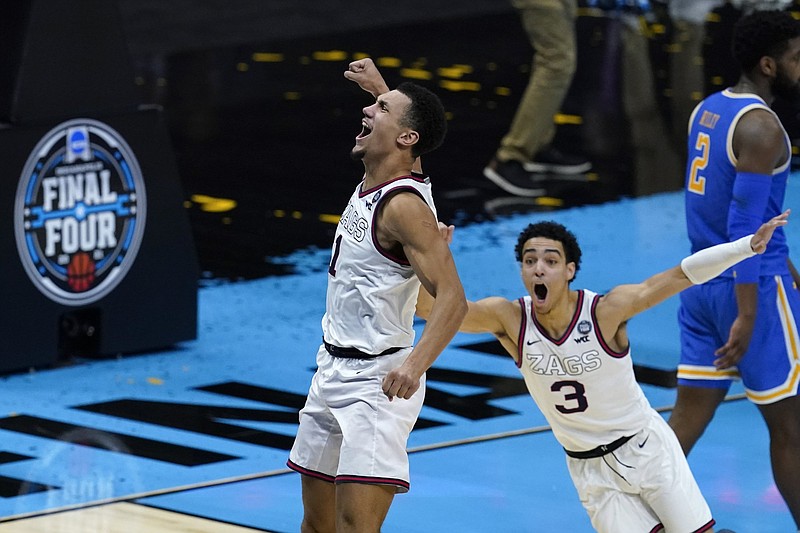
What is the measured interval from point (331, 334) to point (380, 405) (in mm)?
286

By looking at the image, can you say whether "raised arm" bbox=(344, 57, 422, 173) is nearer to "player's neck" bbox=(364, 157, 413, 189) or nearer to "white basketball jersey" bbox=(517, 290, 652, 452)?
"player's neck" bbox=(364, 157, 413, 189)

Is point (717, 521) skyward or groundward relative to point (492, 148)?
groundward

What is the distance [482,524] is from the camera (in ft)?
22.0

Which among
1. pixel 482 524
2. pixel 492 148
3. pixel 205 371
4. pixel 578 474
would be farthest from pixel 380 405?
pixel 492 148

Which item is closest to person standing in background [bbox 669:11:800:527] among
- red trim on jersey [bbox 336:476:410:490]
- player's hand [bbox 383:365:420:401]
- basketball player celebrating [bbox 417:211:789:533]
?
basketball player celebrating [bbox 417:211:789:533]

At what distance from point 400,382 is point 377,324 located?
345 mm

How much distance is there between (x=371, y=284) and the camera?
210 inches

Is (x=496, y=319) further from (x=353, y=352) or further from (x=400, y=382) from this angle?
(x=400, y=382)

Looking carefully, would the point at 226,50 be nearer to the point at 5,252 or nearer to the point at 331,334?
the point at 5,252

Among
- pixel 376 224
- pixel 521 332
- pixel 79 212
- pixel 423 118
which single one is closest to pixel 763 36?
pixel 521 332

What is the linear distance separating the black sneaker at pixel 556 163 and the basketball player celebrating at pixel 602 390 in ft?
26.5

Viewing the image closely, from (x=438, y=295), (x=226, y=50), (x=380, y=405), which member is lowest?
(x=380, y=405)

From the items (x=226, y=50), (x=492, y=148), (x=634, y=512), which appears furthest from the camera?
(x=226, y=50)

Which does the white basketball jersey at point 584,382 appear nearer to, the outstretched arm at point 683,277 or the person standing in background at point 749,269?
the outstretched arm at point 683,277
